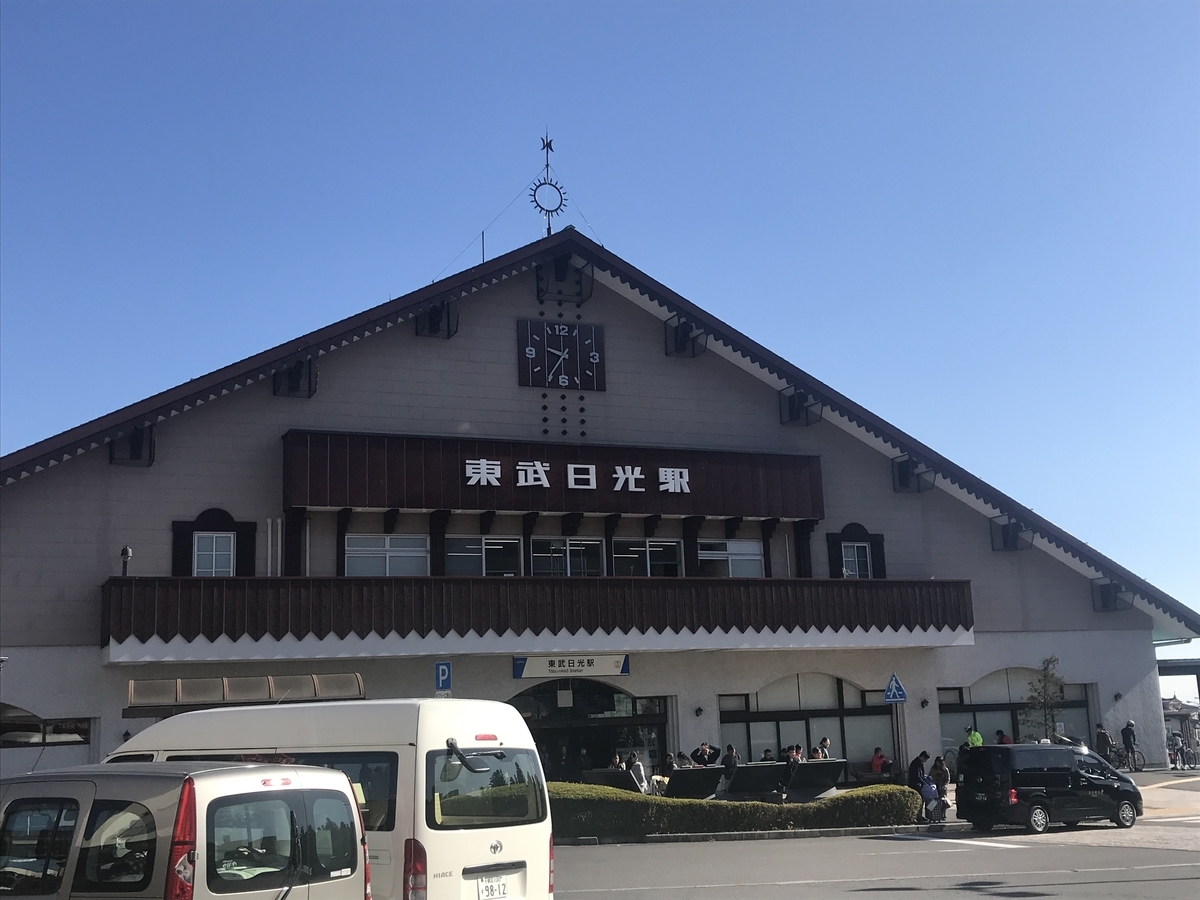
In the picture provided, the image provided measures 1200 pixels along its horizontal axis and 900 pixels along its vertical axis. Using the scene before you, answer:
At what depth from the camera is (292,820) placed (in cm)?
841

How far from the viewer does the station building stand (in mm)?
24719

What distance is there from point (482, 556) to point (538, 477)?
2206 mm

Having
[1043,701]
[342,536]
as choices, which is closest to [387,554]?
[342,536]

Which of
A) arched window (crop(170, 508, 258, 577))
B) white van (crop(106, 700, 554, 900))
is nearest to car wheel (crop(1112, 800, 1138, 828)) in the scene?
white van (crop(106, 700, 554, 900))

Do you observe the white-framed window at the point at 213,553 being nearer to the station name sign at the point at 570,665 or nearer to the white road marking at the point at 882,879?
the station name sign at the point at 570,665

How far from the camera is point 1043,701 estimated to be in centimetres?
3241

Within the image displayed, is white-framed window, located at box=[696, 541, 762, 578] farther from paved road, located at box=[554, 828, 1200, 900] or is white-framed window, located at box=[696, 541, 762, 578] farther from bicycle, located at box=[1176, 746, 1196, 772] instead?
bicycle, located at box=[1176, 746, 1196, 772]

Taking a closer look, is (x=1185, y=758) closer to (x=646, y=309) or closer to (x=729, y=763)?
(x=729, y=763)

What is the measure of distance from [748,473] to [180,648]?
1347 centimetres

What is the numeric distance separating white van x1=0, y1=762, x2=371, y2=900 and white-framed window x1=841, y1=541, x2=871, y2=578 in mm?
24584

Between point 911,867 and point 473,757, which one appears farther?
point 911,867

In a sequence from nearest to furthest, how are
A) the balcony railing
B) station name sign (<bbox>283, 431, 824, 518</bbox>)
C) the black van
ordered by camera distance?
1. the black van
2. the balcony railing
3. station name sign (<bbox>283, 431, 824, 518</bbox>)

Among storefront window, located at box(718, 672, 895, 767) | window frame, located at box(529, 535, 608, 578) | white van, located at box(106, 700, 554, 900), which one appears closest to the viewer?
white van, located at box(106, 700, 554, 900)

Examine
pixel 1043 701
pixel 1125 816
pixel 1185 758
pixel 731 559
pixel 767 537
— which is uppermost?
pixel 767 537
